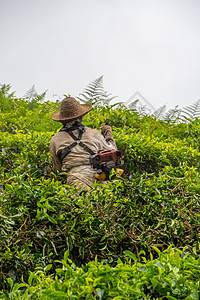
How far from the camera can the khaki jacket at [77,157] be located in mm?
5707

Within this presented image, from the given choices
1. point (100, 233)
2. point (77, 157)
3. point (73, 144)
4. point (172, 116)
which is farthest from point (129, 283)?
point (172, 116)

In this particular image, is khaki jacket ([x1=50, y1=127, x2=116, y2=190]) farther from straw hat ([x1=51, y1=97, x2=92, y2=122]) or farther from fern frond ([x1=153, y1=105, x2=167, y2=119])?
fern frond ([x1=153, y1=105, x2=167, y2=119])

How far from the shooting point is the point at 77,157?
231 inches

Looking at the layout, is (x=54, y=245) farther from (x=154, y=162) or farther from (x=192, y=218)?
(x=154, y=162)

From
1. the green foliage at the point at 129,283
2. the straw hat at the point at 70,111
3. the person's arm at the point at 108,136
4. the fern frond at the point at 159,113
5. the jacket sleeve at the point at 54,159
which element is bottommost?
the green foliage at the point at 129,283

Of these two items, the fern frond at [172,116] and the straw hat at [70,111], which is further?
the fern frond at [172,116]

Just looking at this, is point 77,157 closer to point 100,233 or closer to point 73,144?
point 73,144

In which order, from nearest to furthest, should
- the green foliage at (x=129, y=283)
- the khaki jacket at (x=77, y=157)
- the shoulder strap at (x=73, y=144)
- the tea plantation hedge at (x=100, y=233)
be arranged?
the green foliage at (x=129, y=283) → the tea plantation hedge at (x=100, y=233) → the khaki jacket at (x=77, y=157) → the shoulder strap at (x=73, y=144)

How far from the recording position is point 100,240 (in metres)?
4.07

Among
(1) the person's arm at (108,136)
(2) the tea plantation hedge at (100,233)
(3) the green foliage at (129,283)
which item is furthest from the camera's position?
(1) the person's arm at (108,136)

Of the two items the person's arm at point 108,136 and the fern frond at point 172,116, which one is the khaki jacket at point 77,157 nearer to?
the person's arm at point 108,136

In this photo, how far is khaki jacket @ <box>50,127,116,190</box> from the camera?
571cm

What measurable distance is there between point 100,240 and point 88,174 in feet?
5.97

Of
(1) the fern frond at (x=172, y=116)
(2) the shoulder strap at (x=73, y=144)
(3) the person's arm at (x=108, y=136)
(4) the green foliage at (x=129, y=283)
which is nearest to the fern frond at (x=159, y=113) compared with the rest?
(1) the fern frond at (x=172, y=116)
